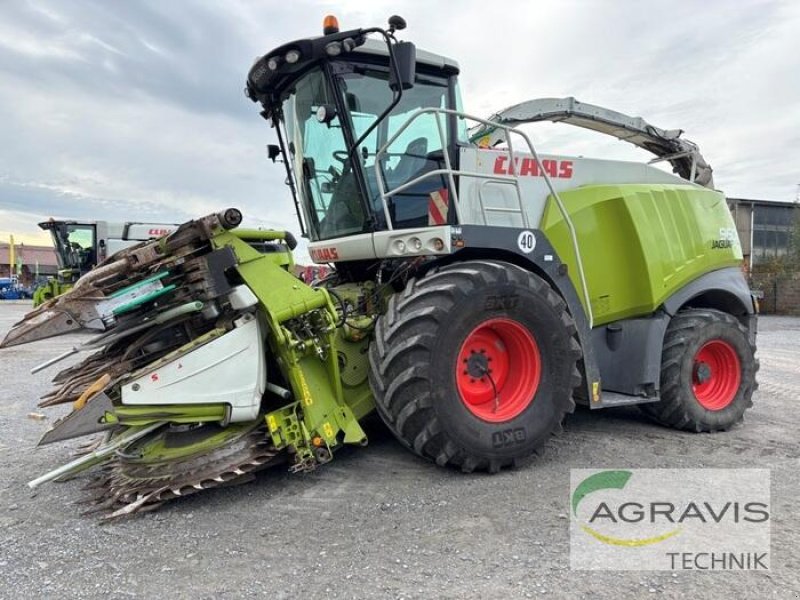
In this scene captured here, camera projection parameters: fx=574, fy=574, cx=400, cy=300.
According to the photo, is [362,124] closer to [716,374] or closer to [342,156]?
[342,156]

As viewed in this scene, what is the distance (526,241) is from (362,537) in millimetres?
2139

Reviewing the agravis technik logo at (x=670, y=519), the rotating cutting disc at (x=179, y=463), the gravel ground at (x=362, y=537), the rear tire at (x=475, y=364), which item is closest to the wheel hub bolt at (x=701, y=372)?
→ the gravel ground at (x=362, y=537)

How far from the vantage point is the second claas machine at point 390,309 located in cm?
305

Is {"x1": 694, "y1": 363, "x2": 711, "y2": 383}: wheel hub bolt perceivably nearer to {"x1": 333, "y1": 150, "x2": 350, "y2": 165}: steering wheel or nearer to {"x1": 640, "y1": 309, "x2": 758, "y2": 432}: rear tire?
{"x1": 640, "y1": 309, "x2": 758, "y2": 432}: rear tire

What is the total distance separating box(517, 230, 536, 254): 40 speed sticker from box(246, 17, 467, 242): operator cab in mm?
479

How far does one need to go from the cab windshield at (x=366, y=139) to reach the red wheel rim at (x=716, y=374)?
2.74m

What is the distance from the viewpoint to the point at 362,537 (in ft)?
8.71

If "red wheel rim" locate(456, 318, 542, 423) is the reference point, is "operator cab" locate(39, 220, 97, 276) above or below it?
above

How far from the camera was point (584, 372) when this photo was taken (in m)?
3.92

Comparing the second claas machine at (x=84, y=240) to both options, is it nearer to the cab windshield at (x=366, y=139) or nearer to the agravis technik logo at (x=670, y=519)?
the cab windshield at (x=366, y=139)

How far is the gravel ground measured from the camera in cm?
225

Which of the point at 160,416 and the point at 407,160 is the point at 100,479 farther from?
the point at 407,160

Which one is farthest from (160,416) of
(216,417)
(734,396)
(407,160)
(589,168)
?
Answer: (734,396)

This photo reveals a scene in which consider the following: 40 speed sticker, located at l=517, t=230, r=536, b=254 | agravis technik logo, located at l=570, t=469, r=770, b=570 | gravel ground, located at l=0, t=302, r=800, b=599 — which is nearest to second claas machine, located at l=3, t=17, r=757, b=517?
40 speed sticker, located at l=517, t=230, r=536, b=254
